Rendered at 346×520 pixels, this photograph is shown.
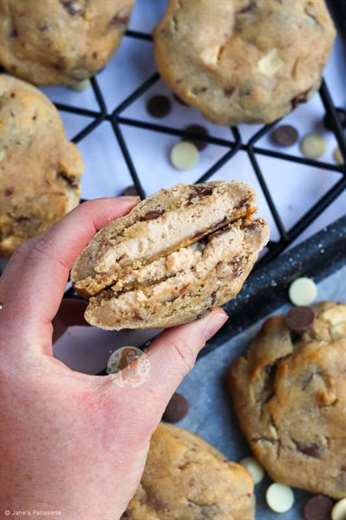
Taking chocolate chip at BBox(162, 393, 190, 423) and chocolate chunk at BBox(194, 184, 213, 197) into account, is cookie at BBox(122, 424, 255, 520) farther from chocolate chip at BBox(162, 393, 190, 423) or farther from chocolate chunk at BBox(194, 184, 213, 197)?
chocolate chunk at BBox(194, 184, 213, 197)

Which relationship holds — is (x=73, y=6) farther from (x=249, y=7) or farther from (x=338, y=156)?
(x=338, y=156)

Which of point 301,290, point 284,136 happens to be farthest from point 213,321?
point 284,136

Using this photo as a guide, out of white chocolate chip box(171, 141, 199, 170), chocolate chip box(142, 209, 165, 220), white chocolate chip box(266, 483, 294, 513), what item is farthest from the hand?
white chocolate chip box(171, 141, 199, 170)

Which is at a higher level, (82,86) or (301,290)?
(82,86)

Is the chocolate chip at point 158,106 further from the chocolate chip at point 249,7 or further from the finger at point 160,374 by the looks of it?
the finger at point 160,374

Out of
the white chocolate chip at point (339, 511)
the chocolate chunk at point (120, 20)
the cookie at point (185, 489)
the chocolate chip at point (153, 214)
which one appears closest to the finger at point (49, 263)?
the chocolate chip at point (153, 214)

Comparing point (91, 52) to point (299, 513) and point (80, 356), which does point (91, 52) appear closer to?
point (80, 356)

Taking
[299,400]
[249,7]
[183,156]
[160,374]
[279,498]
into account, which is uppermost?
[249,7]
